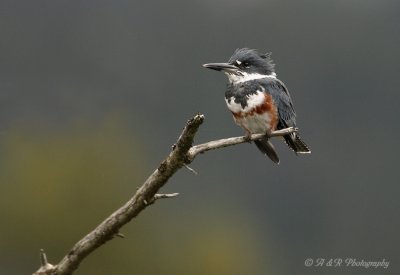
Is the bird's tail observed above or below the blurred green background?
above

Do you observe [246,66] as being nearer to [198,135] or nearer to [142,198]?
[142,198]

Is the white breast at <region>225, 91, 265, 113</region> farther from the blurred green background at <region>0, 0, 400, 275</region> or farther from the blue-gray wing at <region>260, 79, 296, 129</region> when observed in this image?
the blurred green background at <region>0, 0, 400, 275</region>

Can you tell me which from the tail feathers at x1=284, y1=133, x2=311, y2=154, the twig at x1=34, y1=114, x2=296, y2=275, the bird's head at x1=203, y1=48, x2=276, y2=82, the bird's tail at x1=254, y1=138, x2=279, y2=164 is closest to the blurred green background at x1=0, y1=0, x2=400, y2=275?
the bird's head at x1=203, y1=48, x2=276, y2=82

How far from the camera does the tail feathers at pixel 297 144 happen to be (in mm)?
5215

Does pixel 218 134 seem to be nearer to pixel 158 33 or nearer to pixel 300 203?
pixel 300 203

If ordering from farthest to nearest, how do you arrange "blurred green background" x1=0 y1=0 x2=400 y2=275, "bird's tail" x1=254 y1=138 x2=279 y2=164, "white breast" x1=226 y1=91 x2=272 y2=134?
"blurred green background" x1=0 y1=0 x2=400 y2=275
"bird's tail" x1=254 y1=138 x2=279 y2=164
"white breast" x1=226 y1=91 x2=272 y2=134

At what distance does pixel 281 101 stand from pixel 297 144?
23 centimetres

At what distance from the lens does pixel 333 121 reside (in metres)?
32.0

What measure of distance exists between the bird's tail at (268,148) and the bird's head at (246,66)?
332 mm

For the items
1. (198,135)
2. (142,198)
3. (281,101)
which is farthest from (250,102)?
(198,135)

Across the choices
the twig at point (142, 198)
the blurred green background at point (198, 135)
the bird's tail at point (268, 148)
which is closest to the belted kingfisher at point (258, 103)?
the bird's tail at point (268, 148)

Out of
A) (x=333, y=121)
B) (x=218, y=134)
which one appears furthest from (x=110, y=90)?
(x=333, y=121)

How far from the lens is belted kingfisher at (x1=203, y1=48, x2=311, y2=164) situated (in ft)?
17.1

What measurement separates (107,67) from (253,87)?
80.9ft
